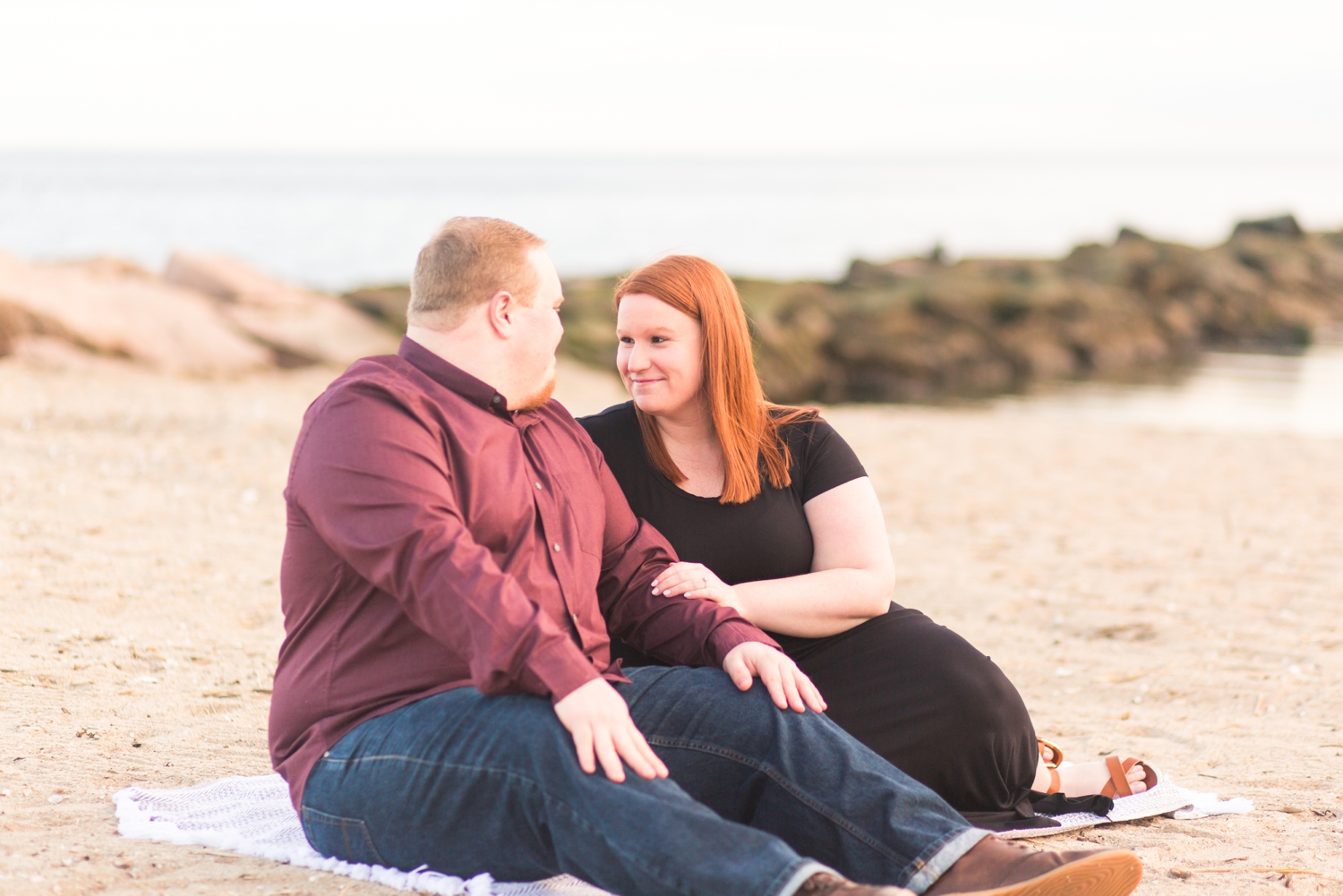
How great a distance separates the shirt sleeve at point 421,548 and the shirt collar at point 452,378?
22cm

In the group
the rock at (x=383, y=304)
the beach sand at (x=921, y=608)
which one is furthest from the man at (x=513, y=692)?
the rock at (x=383, y=304)

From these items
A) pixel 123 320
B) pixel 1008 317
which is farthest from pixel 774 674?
pixel 1008 317

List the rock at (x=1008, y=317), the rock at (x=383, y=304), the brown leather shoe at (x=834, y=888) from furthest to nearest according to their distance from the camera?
the rock at (x=1008, y=317)
the rock at (x=383, y=304)
the brown leather shoe at (x=834, y=888)

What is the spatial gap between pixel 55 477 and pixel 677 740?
584cm

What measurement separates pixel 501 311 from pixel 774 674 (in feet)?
A: 3.44

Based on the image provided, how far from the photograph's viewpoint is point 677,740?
9.20 feet

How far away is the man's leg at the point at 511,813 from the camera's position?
231 cm

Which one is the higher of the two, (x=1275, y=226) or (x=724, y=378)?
(x=1275, y=226)

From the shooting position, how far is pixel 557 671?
244cm

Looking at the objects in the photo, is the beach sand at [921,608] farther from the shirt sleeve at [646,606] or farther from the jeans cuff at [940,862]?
the shirt sleeve at [646,606]

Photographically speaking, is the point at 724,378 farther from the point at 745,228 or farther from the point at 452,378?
the point at 745,228

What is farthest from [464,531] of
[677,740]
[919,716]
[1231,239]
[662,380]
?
[1231,239]

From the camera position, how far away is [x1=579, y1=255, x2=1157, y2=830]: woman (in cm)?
332

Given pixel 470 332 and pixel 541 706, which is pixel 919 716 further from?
pixel 470 332
